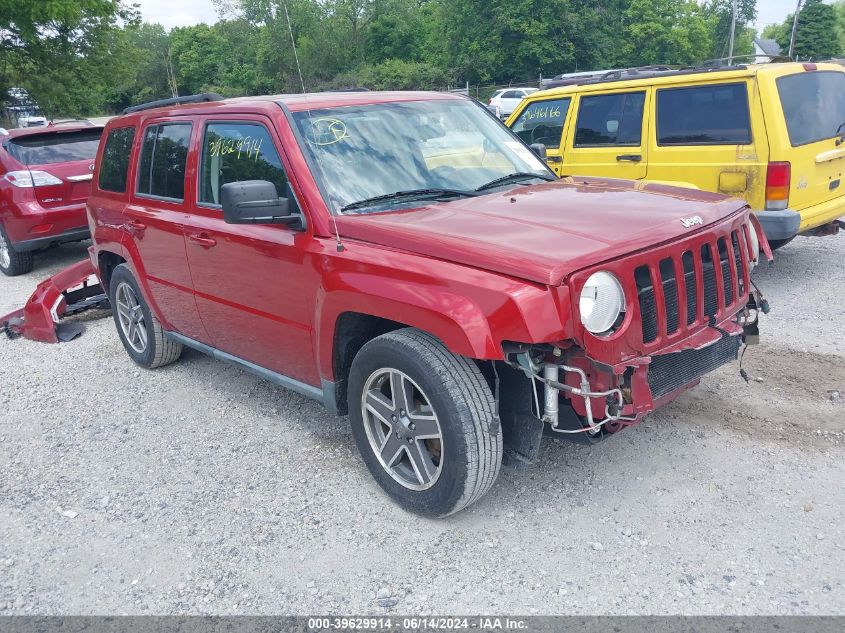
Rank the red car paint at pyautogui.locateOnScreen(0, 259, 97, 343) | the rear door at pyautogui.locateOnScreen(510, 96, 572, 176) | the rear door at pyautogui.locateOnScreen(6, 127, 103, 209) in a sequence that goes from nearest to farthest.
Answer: the red car paint at pyautogui.locateOnScreen(0, 259, 97, 343)
the rear door at pyautogui.locateOnScreen(510, 96, 572, 176)
the rear door at pyautogui.locateOnScreen(6, 127, 103, 209)

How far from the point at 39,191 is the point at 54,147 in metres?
0.78

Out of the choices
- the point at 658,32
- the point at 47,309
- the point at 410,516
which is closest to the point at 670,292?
the point at 410,516

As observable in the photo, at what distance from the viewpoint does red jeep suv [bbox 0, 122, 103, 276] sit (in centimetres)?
900

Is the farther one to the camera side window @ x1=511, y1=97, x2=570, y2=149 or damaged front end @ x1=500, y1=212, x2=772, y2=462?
side window @ x1=511, y1=97, x2=570, y2=149

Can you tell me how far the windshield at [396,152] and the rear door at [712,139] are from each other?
2.72 metres

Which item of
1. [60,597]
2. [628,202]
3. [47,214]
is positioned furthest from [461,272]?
[47,214]

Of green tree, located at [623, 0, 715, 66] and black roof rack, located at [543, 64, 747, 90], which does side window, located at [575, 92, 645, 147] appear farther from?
green tree, located at [623, 0, 715, 66]

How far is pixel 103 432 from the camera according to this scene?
4.69 meters

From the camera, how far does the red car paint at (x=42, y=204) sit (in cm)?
898

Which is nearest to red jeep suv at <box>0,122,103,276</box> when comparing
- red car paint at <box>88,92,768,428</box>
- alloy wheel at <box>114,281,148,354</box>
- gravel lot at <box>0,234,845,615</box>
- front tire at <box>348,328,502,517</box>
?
alloy wheel at <box>114,281,148,354</box>

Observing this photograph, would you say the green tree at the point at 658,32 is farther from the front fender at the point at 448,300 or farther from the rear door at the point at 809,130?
the front fender at the point at 448,300

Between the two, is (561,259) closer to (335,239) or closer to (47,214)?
(335,239)

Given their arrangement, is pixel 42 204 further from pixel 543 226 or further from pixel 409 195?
pixel 543 226

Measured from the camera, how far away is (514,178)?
4.22 metres
